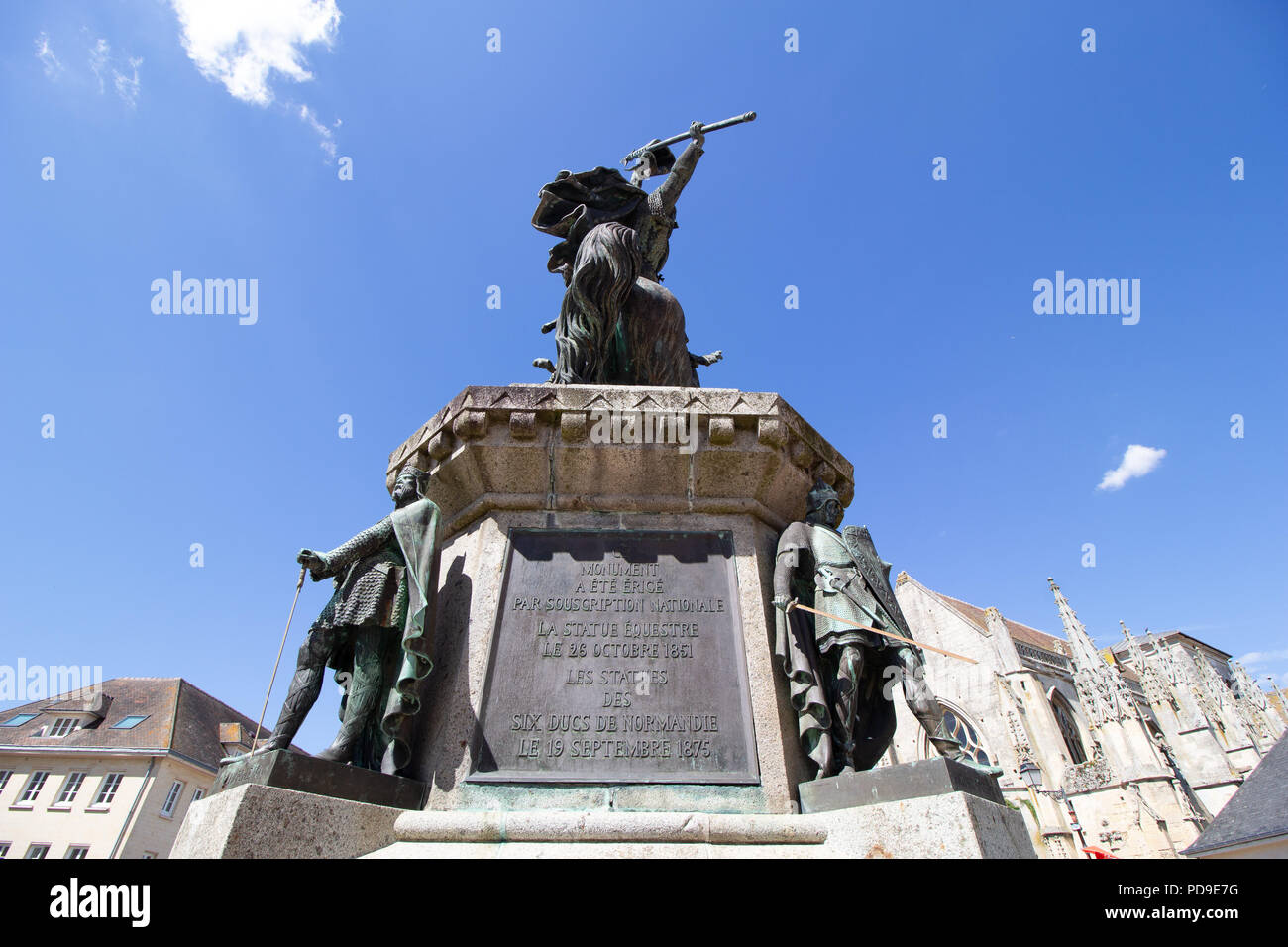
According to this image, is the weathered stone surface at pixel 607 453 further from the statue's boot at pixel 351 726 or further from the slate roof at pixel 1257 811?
the slate roof at pixel 1257 811

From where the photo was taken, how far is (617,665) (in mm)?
3854

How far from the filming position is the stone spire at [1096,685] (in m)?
32.3

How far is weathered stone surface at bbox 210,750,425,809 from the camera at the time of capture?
9.87ft

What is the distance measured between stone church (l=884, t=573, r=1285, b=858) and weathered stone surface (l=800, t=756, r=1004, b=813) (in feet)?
79.6

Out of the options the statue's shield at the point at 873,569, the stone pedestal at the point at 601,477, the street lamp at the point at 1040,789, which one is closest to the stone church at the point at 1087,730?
the street lamp at the point at 1040,789

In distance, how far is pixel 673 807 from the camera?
3.37 m

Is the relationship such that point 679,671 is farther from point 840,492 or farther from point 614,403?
point 840,492

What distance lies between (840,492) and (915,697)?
6.42 ft

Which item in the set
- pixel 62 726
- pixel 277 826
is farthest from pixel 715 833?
pixel 62 726

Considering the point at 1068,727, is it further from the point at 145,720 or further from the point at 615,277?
the point at 145,720

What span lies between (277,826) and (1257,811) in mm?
27479

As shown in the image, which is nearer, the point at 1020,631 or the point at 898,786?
the point at 898,786
